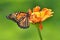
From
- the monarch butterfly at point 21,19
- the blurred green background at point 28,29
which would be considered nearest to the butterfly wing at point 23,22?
the monarch butterfly at point 21,19

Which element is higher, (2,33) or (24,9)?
(24,9)

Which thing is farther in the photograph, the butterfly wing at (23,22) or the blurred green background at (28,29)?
the blurred green background at (28,29)

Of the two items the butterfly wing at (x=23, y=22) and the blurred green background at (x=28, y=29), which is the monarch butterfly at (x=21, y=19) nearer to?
the butterfly wing at (x=23, y=22)

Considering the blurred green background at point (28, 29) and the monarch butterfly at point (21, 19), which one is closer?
the monarch butterfly at point (21, 19)

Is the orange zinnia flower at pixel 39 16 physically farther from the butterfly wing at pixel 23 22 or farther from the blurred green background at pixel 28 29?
the blurred green background at pixel 28 29

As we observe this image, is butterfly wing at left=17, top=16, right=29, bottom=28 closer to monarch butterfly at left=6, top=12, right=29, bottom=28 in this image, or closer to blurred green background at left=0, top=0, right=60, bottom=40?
monarch butterfly at left=6, top=12, right=29, bottom=28

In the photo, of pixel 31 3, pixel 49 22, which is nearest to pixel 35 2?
pixel 31 3

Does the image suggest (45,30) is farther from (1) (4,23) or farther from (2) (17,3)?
(2) (17,3)

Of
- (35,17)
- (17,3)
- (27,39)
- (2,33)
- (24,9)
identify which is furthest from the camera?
(17,3)

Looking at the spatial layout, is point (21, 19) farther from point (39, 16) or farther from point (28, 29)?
point (28, 29)
